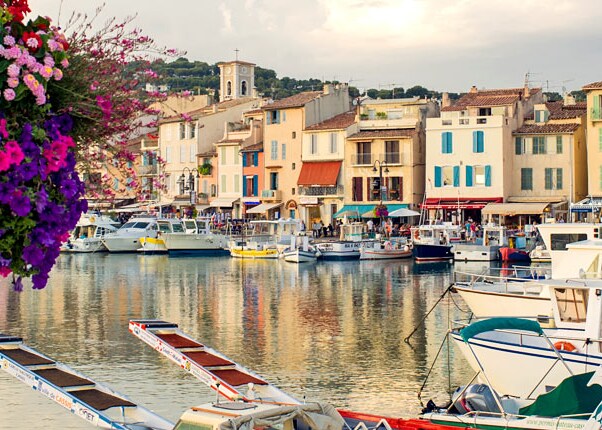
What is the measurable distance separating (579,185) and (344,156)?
1722cm

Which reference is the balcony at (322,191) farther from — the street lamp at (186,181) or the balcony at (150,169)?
the balcony at (150,169)

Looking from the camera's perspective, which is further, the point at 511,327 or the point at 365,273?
the point at 365,273

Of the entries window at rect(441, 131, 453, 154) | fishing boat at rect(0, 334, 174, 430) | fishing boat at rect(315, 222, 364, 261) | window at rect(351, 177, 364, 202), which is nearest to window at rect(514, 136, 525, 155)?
window at rect(441, 131, 453, 154)

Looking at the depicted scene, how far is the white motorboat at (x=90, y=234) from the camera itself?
77.7 m

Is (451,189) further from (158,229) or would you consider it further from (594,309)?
(594,309)

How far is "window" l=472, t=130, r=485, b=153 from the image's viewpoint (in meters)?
74.5

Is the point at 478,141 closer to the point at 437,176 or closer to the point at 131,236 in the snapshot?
the point at 437,176

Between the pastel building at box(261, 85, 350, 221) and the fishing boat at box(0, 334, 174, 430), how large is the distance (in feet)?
217

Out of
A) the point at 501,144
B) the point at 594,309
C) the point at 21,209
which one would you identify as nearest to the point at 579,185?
the point at 501,144

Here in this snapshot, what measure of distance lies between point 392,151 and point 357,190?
414 centimetres

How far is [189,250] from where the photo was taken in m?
73.7

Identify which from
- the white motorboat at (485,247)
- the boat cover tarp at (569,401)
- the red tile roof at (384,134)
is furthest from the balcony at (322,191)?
the boat cover tarp at (569,401)

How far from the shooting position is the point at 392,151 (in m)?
78.3

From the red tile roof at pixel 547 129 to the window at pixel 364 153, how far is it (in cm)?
1067
